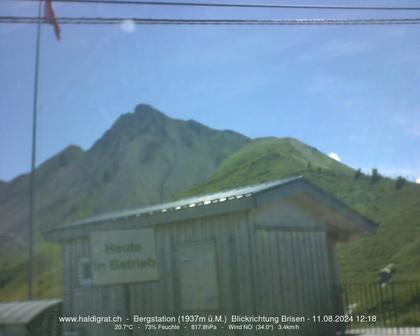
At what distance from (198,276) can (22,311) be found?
16.3 feet

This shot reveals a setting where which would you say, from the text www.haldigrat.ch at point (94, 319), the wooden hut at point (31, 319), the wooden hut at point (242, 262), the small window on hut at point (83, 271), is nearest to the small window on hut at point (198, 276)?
the wooden hut at point (242, 262)

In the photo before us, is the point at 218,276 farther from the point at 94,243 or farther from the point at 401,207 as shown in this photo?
the point at 401,207

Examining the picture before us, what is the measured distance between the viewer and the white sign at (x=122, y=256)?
21.7 ft

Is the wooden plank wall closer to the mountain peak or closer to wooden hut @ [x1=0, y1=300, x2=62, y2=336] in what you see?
wooden hut @ [x1=0, y1=300, x2=62, y2=336]

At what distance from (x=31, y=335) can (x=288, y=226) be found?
6.57 metres

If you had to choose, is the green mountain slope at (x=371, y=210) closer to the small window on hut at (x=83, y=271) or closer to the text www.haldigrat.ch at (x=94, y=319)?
the text www.haldigrat.ch at (x=94, y=319)

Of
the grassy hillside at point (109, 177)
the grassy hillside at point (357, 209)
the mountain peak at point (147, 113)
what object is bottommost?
the grassy hillside at point (357, 209)

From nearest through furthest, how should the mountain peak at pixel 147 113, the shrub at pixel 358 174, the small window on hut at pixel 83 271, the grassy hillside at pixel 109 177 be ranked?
the small window on hut at pixel 83 271 → the shrub at pixel 358 174 → the grassy hillside at pixel 109 177 → the mountain peak at pixel 147 113

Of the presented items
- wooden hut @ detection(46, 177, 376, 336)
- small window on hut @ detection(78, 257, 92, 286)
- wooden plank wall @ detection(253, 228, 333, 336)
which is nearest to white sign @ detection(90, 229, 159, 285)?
wooden hut @ detection(46, 177, 376, 336)

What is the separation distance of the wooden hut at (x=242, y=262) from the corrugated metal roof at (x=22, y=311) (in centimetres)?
248

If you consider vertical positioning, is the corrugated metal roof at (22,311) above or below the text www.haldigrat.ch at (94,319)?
above

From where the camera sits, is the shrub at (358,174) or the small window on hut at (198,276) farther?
the shrub at (358,174)

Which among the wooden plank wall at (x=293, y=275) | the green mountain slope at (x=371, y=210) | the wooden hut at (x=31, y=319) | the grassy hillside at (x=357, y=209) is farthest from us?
the grassy hillside at (x=357, y=209)

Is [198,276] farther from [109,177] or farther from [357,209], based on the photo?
[109,177]
